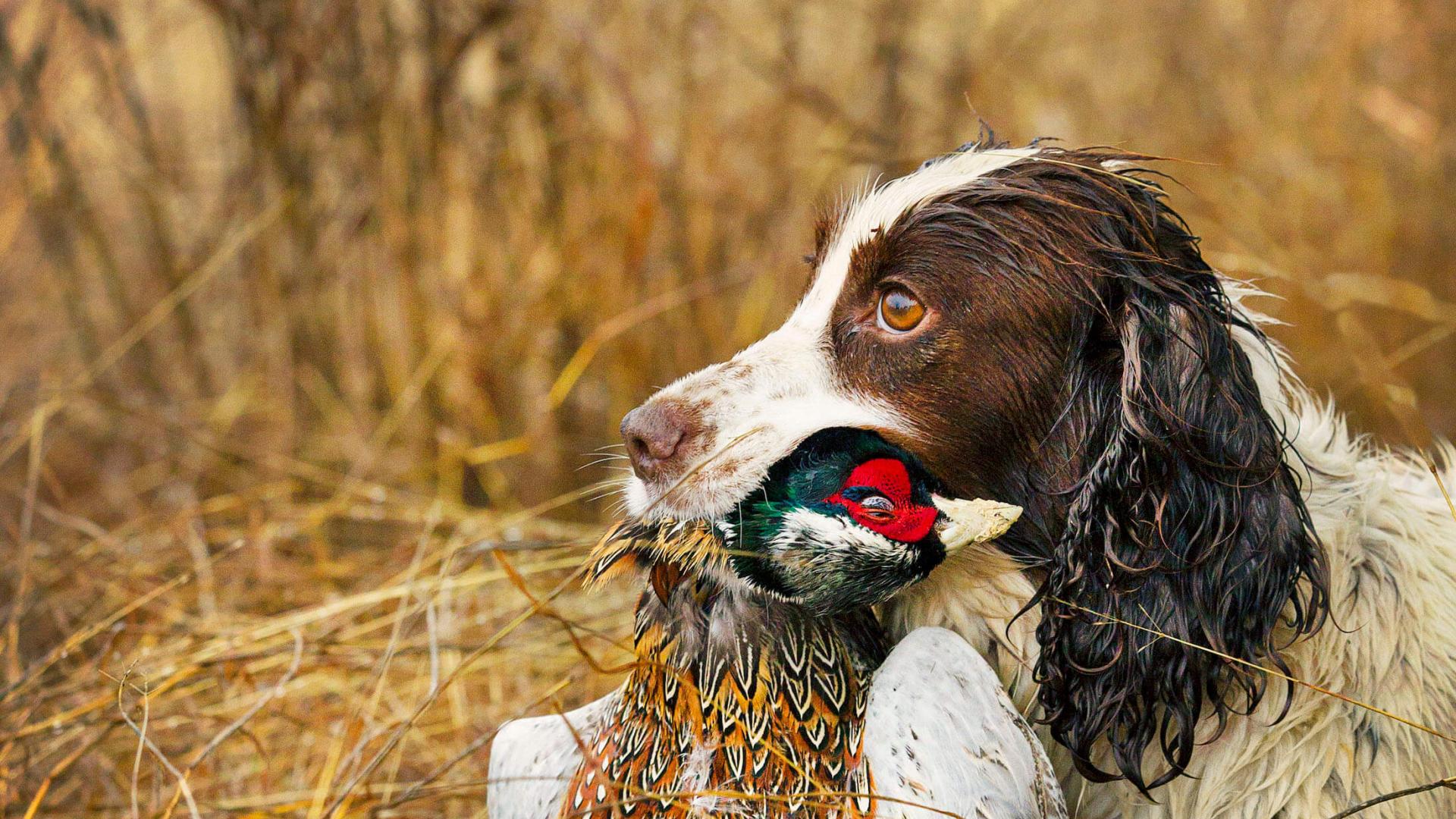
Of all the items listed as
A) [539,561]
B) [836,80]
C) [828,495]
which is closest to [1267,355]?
[828,495]

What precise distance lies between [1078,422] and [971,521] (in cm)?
23

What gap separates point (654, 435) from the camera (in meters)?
1.85

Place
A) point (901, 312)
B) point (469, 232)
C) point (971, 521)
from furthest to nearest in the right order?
1. point (469, 232)
2. point (901, 312)
3. point (971, 521)

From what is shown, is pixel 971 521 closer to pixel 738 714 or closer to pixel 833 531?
pixel 833 531

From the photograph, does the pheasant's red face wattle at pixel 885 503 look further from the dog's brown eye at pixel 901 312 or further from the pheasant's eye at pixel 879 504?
the dog's brown eye at pixel 901 312

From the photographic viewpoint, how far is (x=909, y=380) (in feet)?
6.31

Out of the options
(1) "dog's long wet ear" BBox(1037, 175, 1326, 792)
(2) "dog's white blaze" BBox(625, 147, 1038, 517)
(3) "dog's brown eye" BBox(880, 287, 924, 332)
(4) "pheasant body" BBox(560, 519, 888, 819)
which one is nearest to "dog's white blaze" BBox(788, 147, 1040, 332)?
(2) "dog's white blaze" BBox(625, 147, 1038, 517)

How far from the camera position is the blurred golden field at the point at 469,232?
383 centimetres

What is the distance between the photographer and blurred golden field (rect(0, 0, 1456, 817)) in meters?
3.83

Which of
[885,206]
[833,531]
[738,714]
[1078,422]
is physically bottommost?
[738,714]

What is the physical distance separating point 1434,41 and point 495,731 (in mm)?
4328

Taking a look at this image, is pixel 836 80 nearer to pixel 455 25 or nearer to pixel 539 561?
pixel 455 25

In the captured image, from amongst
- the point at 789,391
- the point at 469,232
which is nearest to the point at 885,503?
the point at 789,391

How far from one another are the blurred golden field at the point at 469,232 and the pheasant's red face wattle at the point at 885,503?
1.66 m
